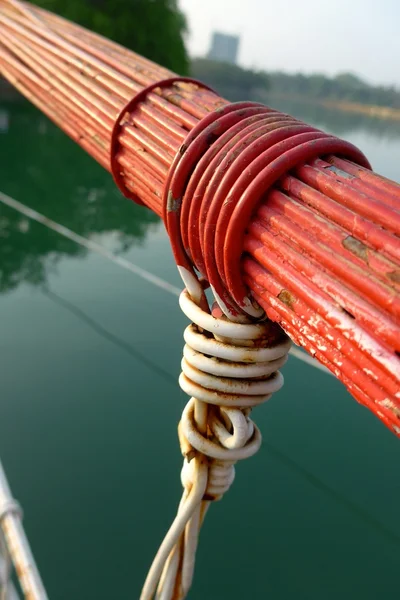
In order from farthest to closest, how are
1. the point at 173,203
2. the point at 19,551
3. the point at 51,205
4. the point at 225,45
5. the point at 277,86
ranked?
the point at 225,45
the point at 277,86
the point at 51,205
the point at 19,551
the point at 173,203

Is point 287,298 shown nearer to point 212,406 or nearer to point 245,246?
point 245,246

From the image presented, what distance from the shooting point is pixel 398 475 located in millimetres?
1464

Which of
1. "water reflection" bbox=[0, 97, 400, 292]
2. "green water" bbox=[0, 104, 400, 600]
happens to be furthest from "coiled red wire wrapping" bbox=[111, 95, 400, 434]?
"water reflection" bbox=[0, 97, 400, 292]

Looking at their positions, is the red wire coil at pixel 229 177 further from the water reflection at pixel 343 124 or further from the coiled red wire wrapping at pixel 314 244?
the water reflection at pixel 343 124

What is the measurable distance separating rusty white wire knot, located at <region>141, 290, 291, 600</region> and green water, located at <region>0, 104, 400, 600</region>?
2.55 feet

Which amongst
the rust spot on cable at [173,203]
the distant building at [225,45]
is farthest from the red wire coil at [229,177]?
the distant building at [225,45]

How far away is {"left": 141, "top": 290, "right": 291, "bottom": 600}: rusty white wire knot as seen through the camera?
33 cm

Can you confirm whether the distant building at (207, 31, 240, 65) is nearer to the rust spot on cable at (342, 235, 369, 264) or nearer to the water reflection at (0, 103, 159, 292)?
the water reflection at (0, 103, 159, 292)

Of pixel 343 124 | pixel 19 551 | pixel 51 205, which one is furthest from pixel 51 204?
pixel 343 124

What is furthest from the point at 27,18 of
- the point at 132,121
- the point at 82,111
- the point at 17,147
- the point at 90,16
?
the point at 90,16

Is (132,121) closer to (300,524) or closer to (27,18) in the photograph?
(27,18)

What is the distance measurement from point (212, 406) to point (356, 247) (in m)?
0.19

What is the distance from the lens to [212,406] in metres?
0.38

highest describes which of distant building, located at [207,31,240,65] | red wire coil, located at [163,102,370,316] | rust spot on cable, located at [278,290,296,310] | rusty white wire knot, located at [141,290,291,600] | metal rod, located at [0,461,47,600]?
red wire coil, located at [163,102,370,316]
